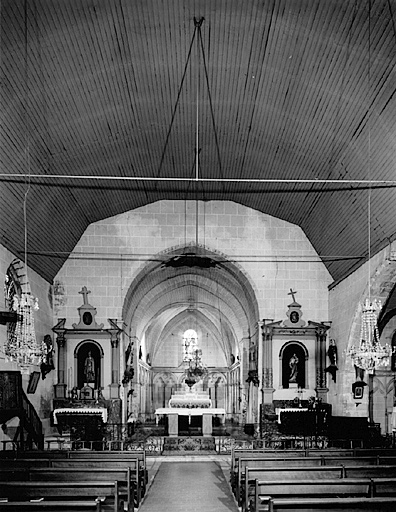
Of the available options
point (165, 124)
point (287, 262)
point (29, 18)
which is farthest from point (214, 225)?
point (29, 18)

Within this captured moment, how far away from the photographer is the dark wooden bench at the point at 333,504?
6.85 m

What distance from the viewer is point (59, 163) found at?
54.1 ft

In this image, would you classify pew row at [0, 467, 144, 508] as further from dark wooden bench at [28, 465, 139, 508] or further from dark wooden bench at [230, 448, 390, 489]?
dark wooden bench at [230, 448, 390, 489]

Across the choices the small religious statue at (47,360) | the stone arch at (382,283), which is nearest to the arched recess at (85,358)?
the small religious statue at (47,360)

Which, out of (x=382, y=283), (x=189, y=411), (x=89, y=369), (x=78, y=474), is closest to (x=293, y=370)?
(x=189, y=411)

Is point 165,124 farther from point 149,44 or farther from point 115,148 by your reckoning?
point 149,44

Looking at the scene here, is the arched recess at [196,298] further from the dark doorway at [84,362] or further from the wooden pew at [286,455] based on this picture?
the wooden pew at [286,455]

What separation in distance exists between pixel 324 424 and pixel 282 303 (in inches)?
208

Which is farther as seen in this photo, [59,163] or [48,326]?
[48,326]

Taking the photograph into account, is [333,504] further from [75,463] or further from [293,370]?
[293,370]

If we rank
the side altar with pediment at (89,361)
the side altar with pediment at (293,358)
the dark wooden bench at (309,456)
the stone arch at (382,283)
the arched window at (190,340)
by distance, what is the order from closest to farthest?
A: the dark wooden bench at (309,456), the stone arch at (382,283), the side altar with pediment at (89,361), the side altar with pediment at (293,358), the arched window at (190,340)

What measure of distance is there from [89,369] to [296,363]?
673cm

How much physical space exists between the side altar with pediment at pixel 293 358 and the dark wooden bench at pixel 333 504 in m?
15.2

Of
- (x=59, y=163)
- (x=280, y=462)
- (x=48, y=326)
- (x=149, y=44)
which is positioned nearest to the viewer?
(x=280, y=462)
